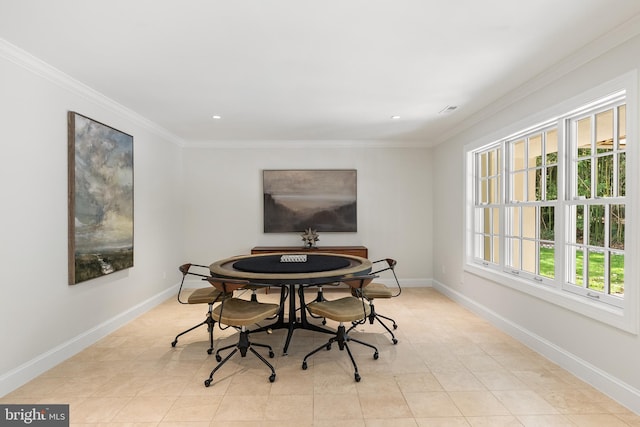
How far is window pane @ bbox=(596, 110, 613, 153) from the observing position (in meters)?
2.71

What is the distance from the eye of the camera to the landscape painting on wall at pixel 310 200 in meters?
6.13

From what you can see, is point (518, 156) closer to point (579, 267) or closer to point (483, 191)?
point (483, 191)

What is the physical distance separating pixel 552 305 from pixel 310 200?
395 cm

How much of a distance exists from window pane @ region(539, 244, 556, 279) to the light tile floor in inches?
30.8

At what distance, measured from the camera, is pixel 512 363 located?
308 cm

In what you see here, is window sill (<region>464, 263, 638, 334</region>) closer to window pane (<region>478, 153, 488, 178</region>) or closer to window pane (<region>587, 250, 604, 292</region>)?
window pane (<region>587, 250, 604, 292</region>)

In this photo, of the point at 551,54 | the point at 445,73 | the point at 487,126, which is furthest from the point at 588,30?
the point at 487,126

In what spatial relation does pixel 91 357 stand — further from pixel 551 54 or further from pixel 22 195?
pixel 551 54

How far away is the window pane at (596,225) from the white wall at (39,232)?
4.69m

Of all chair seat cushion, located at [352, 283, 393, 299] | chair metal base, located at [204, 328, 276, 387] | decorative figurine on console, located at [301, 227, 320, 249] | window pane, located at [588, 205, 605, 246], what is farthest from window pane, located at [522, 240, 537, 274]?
decorative figurine on console, located at [301, 227, 320, 249]

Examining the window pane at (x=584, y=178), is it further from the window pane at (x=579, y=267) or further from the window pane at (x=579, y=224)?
the window pane at (x=579, y=267)

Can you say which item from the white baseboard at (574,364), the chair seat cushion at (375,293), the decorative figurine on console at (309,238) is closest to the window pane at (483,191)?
the white baseboard at (574,364)

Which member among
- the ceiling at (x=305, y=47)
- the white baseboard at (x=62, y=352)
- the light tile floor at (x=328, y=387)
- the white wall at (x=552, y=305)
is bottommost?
the light tile floor at (x=328, y=387)

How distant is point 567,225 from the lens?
3.07 meters
